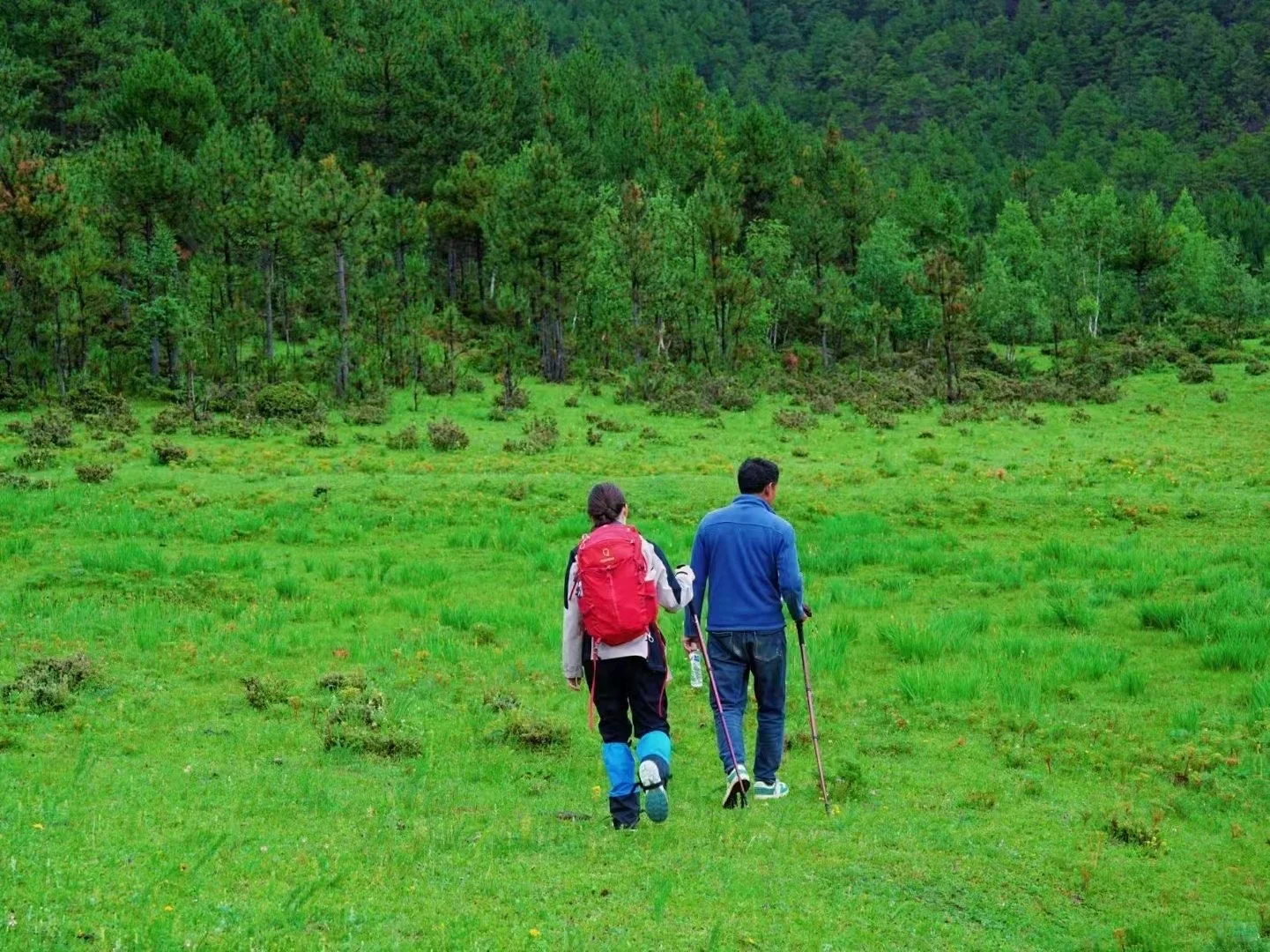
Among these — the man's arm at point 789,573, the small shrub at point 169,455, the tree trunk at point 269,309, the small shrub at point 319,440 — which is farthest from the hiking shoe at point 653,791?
the tree trunk at point 269,309

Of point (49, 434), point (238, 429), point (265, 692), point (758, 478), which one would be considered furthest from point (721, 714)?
point (238, 429)

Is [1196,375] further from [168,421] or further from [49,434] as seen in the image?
[49,434]

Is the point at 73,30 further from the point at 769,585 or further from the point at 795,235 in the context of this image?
the point at 769,585

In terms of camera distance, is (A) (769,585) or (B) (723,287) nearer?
(A) (769,585)

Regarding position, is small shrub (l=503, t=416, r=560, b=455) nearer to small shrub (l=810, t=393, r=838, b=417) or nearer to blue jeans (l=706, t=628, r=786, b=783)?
small shrub (l=810, t=393, r=838, b=417)

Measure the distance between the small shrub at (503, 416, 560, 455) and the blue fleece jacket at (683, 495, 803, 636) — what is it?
21.2 meters

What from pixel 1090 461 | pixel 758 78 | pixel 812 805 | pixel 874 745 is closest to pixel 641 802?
pixel 812 805

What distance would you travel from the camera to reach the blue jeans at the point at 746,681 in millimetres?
8539

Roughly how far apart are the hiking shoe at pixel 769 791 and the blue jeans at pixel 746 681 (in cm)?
11

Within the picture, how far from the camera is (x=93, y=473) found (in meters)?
22.7

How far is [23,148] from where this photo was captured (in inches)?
1419

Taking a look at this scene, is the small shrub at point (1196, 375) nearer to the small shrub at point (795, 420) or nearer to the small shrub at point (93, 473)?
the small shrub at point (795, 420)

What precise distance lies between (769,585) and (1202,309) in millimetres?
77247

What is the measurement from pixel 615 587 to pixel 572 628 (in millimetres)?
524
